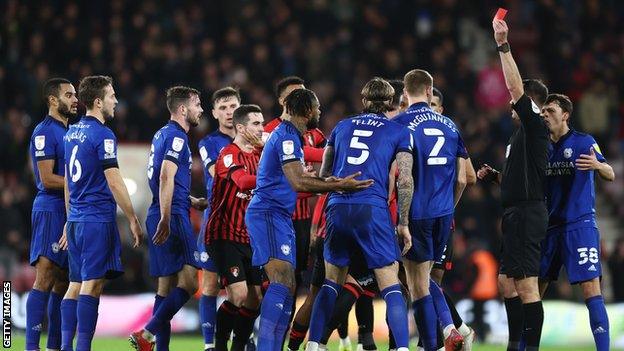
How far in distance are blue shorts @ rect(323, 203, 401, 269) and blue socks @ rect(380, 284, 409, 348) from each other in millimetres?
245

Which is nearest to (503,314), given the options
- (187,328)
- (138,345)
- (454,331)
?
(187,328)

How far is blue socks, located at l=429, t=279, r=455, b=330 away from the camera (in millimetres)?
11070

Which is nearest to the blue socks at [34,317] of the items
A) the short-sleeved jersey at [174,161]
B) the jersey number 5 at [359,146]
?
the short-sleeved jersey at [174,161]

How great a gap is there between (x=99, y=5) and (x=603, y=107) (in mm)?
9418

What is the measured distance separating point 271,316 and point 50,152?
2.99 metres

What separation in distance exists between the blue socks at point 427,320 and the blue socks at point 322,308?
0.77 meters

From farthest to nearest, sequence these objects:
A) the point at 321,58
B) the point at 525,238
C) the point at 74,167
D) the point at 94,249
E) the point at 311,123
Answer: the point at 321,58 < the point at 525,238 < the point at 74,167 < the point at 94,249 < the point at 311,123

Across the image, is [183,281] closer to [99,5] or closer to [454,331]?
[454,331]

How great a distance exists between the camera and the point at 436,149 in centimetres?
1096

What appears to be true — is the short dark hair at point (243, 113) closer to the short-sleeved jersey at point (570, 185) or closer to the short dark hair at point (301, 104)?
the short dark hair at point (301, 104)

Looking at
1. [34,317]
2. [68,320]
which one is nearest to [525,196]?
[68,320]

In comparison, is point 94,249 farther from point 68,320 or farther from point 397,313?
point 397,313

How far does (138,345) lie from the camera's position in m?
11.2

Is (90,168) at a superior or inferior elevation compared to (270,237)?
superior
